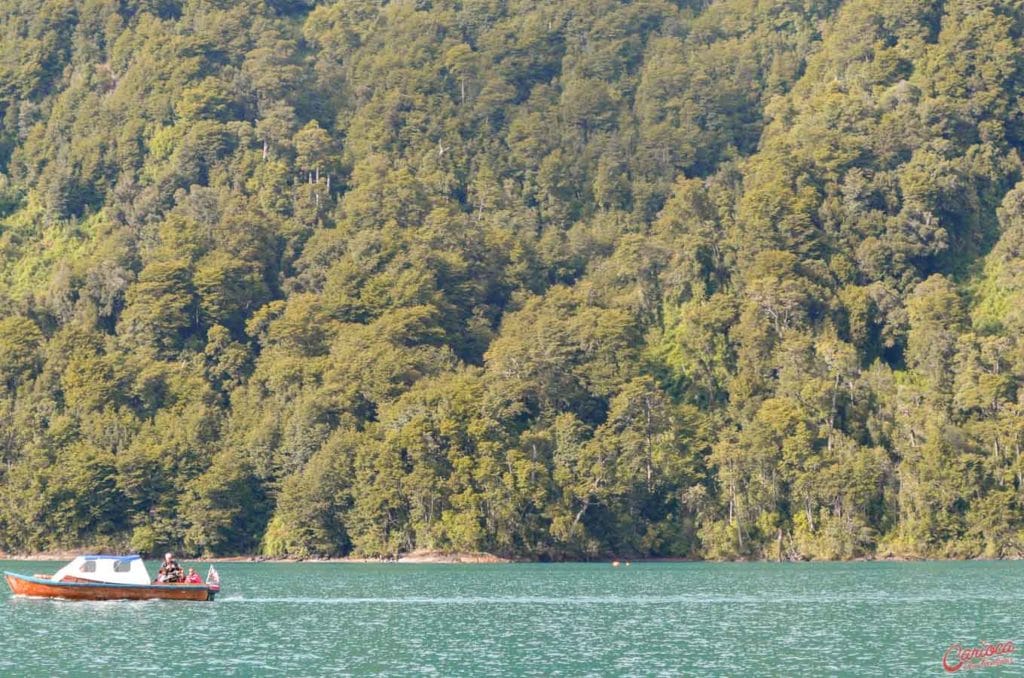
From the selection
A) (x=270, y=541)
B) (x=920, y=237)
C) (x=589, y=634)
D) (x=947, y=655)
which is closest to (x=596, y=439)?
(x=270, y=541)

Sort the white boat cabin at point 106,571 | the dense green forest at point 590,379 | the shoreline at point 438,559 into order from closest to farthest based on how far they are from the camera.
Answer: the white boat cabin at point 106,571, the shoreline at point 438,559, the dense green forest at point 590,379

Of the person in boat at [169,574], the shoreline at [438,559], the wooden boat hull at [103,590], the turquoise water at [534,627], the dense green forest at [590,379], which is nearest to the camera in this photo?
the turquoise water at [534,627]

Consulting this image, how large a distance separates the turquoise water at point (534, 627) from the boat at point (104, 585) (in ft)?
2.45

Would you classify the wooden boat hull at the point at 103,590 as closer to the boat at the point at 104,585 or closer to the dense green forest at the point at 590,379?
the boat at the point at 104,585

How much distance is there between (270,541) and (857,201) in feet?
247

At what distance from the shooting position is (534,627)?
8106 cm

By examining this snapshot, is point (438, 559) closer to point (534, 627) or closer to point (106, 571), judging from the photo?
point (106, 571)

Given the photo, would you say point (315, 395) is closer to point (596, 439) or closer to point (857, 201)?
point (596, 439)

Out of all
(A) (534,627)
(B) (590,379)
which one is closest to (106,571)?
(A) (534,627)

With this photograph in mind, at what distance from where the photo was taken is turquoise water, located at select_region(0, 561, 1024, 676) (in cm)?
6588
